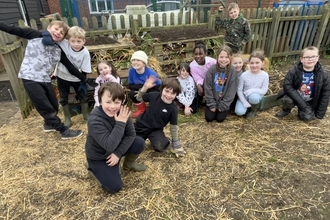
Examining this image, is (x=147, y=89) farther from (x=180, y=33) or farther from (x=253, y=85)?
(x=180, y=33)

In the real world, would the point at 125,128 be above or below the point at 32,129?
above

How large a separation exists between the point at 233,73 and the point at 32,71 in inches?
120

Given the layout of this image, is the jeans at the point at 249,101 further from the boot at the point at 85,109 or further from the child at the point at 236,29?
the boot at the point at 85,109

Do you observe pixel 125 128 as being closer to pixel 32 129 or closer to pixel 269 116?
pixel 32 129

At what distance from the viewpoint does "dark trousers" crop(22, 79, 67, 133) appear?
3.29 meters

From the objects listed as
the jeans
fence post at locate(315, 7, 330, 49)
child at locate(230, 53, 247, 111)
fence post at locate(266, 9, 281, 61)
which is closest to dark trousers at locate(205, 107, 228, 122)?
the jeans

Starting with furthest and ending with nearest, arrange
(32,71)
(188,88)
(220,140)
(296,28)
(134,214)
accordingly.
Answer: (296,28)
(188,88)
(220,140)
(32,71)
(134,214)

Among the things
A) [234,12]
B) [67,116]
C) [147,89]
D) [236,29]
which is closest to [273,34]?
[236,29]

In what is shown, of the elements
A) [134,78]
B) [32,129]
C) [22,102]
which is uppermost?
[134,78]

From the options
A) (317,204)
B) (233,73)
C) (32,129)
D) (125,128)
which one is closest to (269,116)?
(233,73)

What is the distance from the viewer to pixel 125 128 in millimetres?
2436

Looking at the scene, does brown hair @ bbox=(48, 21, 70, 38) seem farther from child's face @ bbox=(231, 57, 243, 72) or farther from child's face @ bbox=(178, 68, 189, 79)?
child's face @ bbox=(231, 57, 243, 72)

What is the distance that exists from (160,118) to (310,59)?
8.10 ft

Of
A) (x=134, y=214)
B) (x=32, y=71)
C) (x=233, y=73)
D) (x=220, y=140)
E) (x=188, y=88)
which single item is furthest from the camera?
(x=188, y=88)
